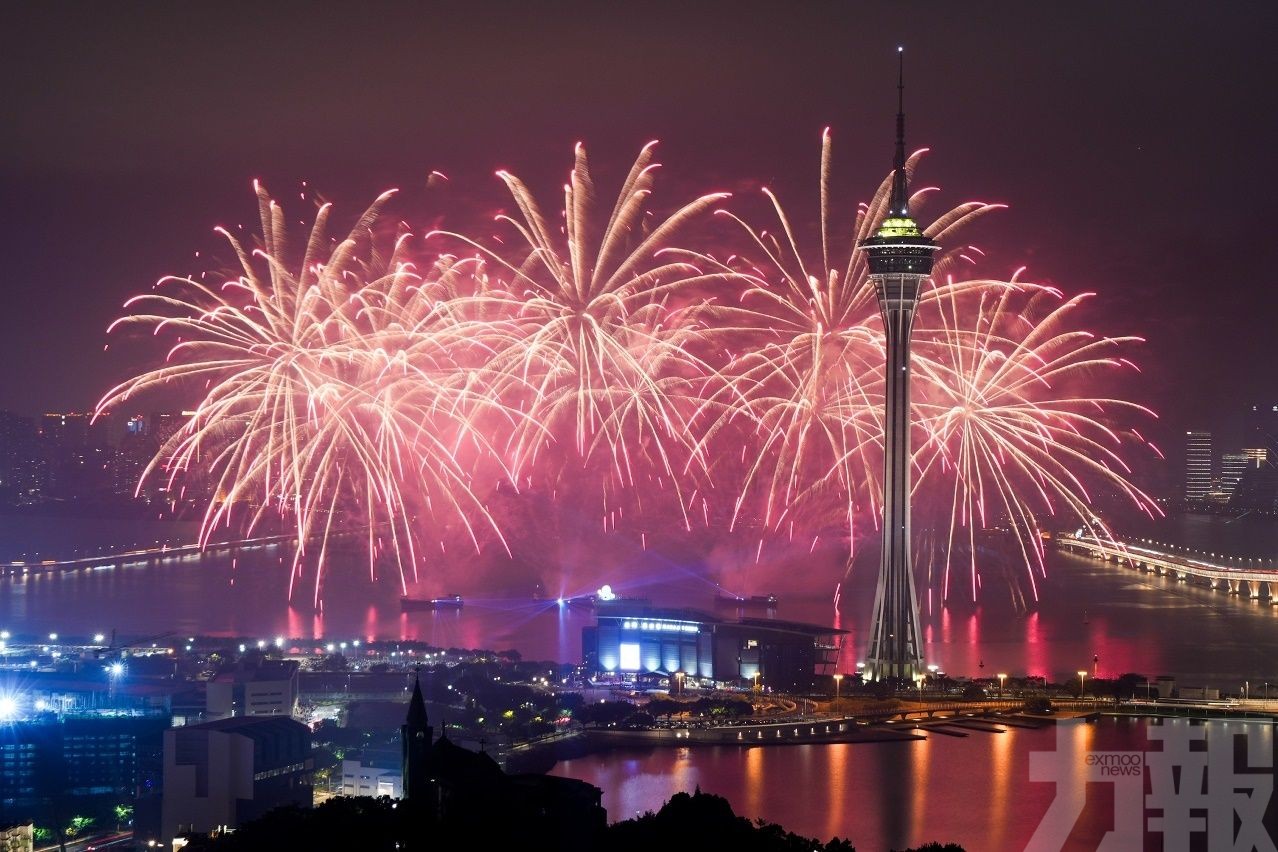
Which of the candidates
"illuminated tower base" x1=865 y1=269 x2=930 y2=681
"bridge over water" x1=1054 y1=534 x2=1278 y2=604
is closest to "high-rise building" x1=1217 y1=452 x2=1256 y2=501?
"bridge over water" x1=1054 y1=534 x2=1278 y2=604

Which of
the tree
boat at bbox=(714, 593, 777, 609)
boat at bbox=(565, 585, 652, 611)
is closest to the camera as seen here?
the tree

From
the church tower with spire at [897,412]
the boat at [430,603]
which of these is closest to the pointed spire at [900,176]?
the church tower with spire at [897,412]

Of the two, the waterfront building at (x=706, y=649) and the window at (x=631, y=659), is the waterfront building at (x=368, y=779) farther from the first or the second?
the window at (x=631, y=659)

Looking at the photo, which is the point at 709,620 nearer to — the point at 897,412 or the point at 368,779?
the point at 897,412

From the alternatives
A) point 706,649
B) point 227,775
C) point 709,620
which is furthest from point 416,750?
point 709,620

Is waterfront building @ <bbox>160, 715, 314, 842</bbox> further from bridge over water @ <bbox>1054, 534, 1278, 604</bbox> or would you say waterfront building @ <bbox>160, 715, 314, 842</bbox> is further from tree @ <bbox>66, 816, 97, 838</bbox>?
bridge over water @ <bbox>1054, 534, 1278, 604</bbox>

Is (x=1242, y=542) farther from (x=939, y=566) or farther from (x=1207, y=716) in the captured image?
(x=1207, y=716)
